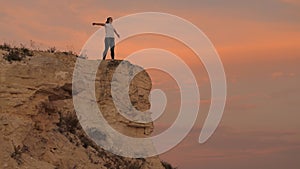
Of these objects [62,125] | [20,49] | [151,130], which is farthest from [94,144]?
[20,49]

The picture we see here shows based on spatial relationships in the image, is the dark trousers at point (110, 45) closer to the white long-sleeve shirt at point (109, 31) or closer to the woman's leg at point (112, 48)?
the woman's leg at point (112, 48)

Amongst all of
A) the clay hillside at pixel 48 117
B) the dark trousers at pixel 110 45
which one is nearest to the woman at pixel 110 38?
the dark trousers at pixel 110 45

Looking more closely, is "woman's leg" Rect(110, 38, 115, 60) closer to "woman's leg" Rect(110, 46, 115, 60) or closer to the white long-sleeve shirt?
"woman's leg" Rect(110, 46, 115, 60)

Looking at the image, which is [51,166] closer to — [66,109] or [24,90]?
[24,90]

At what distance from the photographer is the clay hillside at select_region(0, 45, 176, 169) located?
16.4 metres

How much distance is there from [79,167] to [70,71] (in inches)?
124

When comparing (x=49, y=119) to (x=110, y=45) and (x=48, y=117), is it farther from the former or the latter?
(x=110, y=45)

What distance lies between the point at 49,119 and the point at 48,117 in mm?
117

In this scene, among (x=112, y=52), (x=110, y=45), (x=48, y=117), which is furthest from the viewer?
(x=112, y=52)

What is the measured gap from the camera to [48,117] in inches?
724

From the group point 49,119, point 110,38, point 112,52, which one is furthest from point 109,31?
point 49,119

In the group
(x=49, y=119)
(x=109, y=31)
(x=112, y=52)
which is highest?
(x=109, y=31)

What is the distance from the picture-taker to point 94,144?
20.8 metres

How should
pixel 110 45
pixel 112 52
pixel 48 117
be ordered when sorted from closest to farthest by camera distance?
pixel 48 117 → pixel 110 45 → pixel 112 52
